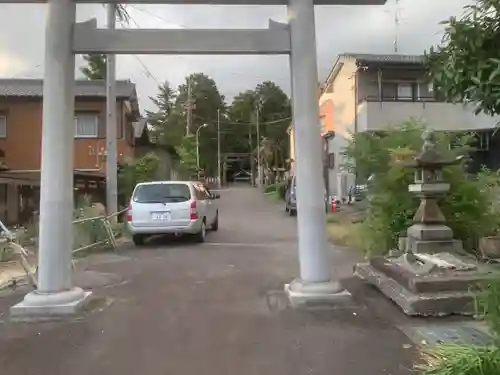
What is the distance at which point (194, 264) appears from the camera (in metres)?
11.0

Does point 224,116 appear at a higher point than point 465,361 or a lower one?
higher

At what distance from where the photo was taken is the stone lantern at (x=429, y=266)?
21.3ft

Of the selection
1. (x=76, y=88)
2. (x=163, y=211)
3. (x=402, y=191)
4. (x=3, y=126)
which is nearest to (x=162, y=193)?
(x=163, y=211)

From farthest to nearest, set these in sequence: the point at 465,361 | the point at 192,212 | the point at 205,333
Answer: the point at 192,212, the point at 205,333, the point at 465,361

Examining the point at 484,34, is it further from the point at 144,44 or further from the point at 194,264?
the point at 194,264

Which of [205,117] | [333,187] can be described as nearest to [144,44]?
[333,187]

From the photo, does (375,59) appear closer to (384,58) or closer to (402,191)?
(384,58)

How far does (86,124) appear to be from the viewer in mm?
26922

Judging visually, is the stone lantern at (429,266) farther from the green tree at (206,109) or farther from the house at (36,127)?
the green tree at (206,109)

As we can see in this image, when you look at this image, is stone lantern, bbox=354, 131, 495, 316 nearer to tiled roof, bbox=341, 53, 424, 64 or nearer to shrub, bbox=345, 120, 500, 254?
shrub, bbox=345, 120, 500, 254

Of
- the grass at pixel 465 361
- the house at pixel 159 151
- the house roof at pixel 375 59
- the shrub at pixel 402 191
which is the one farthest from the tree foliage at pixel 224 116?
the grass at pixel 465 361

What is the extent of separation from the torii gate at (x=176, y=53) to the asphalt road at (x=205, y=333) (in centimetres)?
62

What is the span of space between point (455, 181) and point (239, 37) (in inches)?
189

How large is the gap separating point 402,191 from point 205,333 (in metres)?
5.29
